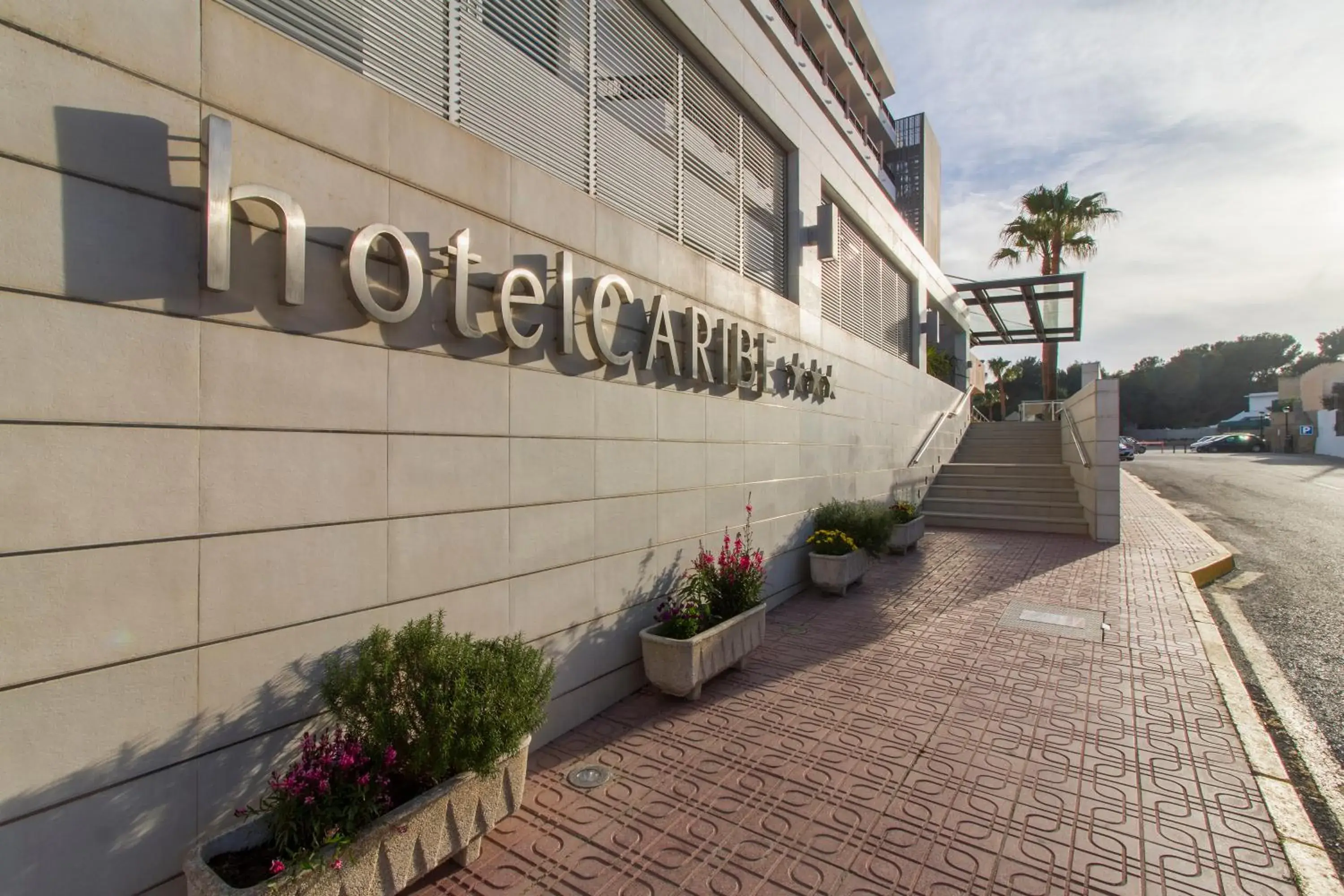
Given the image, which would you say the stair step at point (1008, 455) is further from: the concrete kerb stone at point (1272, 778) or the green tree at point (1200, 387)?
the green tree at point (1200, 387)

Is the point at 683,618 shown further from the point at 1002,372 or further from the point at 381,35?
the point at 1002,372

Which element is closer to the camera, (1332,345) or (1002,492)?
(1002,492)

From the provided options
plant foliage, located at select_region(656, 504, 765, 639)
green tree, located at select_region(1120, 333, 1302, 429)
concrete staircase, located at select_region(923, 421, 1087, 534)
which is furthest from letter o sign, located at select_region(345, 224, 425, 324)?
green tree, located at select_region(1120, 333, 1302, 429)

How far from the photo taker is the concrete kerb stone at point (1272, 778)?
3074 mm

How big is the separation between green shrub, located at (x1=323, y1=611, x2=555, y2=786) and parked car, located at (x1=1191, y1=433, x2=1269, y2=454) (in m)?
58.1

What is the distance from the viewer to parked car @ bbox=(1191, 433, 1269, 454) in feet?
154

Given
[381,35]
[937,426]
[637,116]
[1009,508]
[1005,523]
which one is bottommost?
[1005,523]

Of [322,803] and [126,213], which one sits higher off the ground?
[126,213]

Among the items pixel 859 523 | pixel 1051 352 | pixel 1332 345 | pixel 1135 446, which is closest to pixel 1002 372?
pixel 1135 446

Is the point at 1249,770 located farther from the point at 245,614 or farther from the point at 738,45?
the point at 738,45

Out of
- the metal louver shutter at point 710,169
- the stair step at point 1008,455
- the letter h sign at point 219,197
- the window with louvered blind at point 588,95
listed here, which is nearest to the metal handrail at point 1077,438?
the stair step at point 1008,455

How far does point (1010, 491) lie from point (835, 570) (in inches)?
352

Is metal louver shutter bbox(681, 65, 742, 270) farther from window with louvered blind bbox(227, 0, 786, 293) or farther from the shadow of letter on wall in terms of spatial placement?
the shadow of letter on wall

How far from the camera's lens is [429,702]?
116 inches
